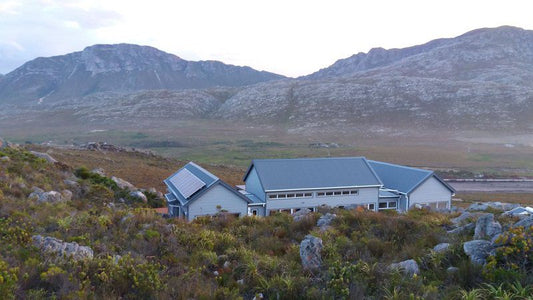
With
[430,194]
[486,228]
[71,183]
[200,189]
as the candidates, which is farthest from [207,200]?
[430,194]

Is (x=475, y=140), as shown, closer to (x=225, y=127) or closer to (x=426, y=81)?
(x=426, y=81)

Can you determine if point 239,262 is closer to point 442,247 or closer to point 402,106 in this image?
point 442,247

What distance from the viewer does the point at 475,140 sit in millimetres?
123188

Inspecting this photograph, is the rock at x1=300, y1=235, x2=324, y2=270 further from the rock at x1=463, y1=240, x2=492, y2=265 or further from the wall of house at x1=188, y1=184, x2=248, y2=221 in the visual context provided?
the wall of house at x1=188, y1=184, x2=248, y2=221

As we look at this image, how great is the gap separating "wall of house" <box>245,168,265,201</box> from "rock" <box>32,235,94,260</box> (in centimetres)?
2065

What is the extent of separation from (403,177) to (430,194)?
2.61 m

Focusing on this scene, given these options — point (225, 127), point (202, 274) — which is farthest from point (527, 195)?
point (225, 127)

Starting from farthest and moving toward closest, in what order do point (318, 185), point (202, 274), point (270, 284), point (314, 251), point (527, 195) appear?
point (527, 195)
point (318, 185)
point (314, 251)
point (202, 274)
point (270, 284)

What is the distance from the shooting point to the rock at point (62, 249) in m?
8.20

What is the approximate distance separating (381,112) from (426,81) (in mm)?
39541

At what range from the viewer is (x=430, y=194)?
32.2 meters

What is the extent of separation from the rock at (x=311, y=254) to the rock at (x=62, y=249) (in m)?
4.87

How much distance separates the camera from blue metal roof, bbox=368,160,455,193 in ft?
104

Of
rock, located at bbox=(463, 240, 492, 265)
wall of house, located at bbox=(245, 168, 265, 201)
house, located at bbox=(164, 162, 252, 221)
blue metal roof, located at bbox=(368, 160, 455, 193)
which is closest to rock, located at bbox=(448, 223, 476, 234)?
rock, located at bbox=(463, 240, 492, 265)
